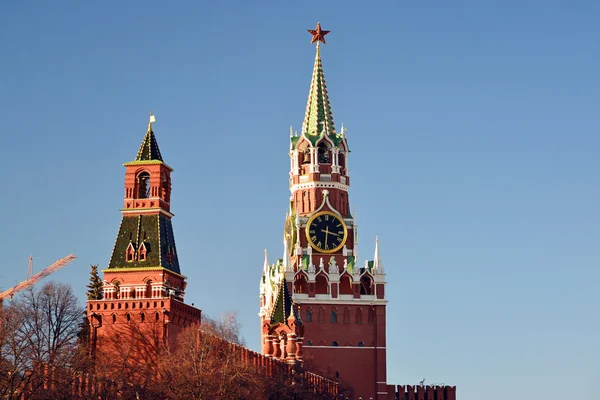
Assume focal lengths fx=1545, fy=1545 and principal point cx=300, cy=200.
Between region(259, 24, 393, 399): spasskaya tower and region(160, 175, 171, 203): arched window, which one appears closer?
region(160, 175, 171, 203): arched window

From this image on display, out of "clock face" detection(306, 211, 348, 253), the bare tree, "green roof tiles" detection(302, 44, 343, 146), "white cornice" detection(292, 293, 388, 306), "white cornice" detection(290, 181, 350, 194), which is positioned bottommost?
the bare tree

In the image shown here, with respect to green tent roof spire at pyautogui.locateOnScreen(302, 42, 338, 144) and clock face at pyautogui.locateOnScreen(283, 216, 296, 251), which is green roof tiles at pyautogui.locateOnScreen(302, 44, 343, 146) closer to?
green tent roof spire at pyautogui.locateOnScreen(302, 42, 338, 144)

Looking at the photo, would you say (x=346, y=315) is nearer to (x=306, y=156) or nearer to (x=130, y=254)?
(x=306, y=156)

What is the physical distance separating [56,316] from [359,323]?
37.7m

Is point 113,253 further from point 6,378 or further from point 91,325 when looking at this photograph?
point 6,378

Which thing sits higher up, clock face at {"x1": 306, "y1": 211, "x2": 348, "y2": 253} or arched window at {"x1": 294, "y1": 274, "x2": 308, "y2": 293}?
clock face at {"x1": 306, "y1": 211, "x2": 348, "y2": 253}

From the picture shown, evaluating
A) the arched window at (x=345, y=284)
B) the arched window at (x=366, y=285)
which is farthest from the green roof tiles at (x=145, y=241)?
the arched window at (x=366, y=285)

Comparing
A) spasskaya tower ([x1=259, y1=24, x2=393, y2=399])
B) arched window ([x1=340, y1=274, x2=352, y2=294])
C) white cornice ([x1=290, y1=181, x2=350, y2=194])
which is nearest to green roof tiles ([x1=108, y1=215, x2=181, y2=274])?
spasskaya tower ([x1=259, y1=24, x2=393, y2=399])

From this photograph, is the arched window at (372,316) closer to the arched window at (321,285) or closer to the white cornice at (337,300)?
the white cornice at (337,300)

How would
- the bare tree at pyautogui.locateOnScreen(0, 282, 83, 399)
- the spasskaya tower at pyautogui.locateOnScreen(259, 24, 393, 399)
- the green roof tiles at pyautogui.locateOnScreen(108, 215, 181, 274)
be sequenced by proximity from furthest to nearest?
the spasskaya tower at pyautogui.locateOnScreen(259, 24, 393, 399)
the green roof tiles at pyautogui.locateOnScreen(108, 215, 181, 274)
the bare tree at pyautogui.locateOnScreen(0, 282, 83, 399)

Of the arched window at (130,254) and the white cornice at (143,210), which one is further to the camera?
the white cornice at (143,210)

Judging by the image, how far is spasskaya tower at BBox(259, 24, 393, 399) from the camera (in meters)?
134

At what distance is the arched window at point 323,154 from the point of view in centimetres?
14125

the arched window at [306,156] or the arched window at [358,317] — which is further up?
the arched window at [306,156]
